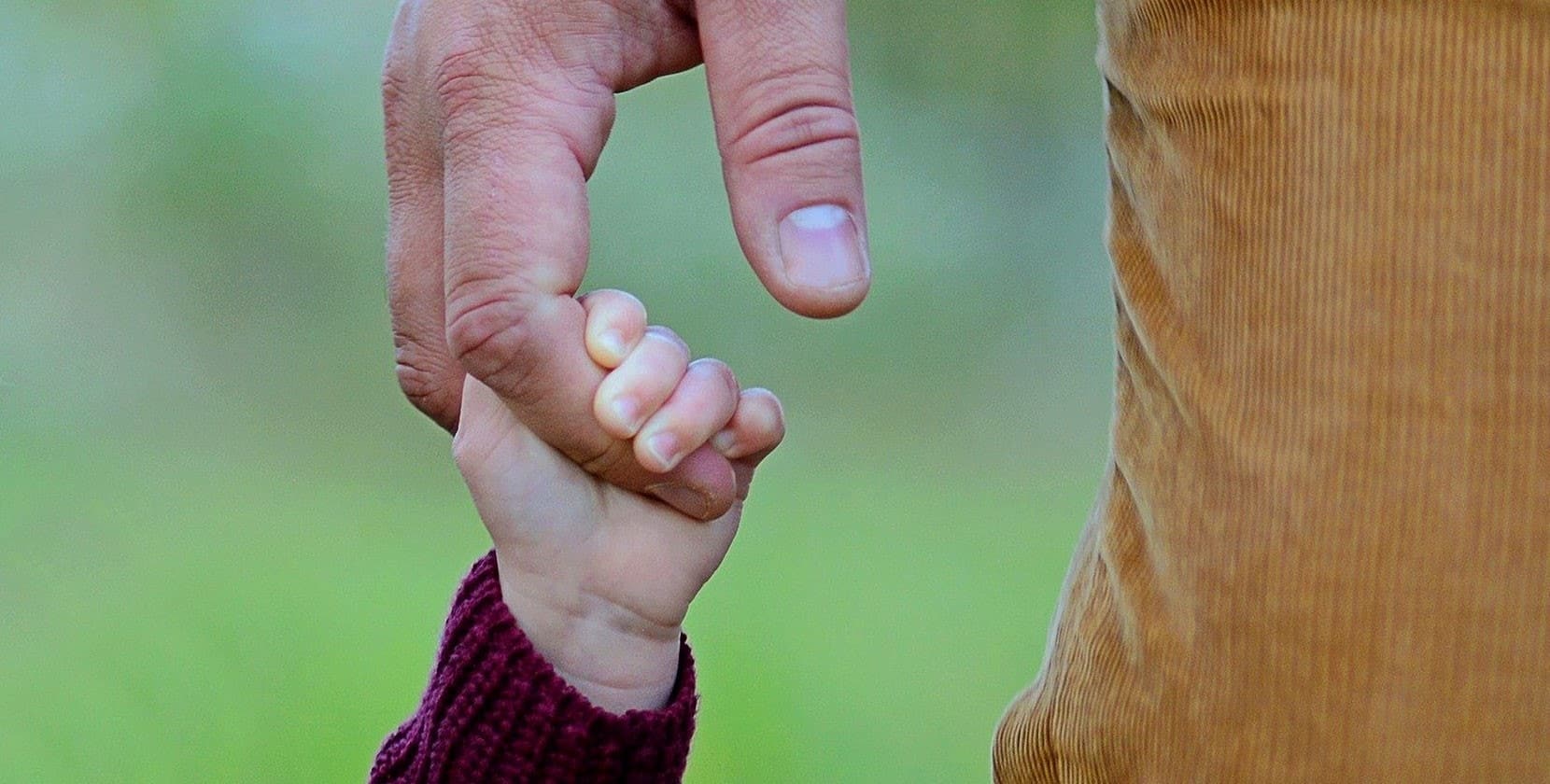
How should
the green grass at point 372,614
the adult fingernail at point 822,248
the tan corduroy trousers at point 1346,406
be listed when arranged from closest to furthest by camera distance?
the tan corduroy trousers at point 1346,406 → the adult fingernail at point 822,248 → the green grass at point 372,614

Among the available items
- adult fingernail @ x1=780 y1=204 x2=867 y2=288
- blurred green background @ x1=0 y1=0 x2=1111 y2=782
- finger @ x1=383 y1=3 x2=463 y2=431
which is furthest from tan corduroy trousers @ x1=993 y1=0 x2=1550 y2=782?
blurred green background @ x1=0 y1=0 x2=1111 y2=782

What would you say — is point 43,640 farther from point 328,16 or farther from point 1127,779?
point 1127,779

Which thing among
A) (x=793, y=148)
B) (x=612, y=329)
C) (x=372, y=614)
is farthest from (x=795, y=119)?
(x=372, y=614)

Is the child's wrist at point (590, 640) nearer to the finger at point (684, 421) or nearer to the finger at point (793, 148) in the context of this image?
the finger at point (684, 421)

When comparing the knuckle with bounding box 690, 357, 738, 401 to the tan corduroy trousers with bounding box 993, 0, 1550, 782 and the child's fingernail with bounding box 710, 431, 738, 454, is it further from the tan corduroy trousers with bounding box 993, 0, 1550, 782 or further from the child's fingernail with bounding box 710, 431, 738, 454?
the tan corduroy trousers with bounding box 993, 0, 1550, 782

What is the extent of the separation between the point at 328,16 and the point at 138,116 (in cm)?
39

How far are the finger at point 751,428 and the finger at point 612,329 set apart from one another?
0.07 m

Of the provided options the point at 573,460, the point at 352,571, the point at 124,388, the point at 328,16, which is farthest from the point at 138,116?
the point at 573,460

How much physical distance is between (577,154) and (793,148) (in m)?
0.09

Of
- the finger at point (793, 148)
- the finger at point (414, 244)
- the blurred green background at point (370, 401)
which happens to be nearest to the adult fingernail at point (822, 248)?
the finger at point (793, 148)

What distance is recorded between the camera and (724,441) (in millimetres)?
784

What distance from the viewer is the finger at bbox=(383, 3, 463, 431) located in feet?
2.70

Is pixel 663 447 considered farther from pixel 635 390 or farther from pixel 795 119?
pixel 795 119

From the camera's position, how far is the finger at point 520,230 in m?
0.70
